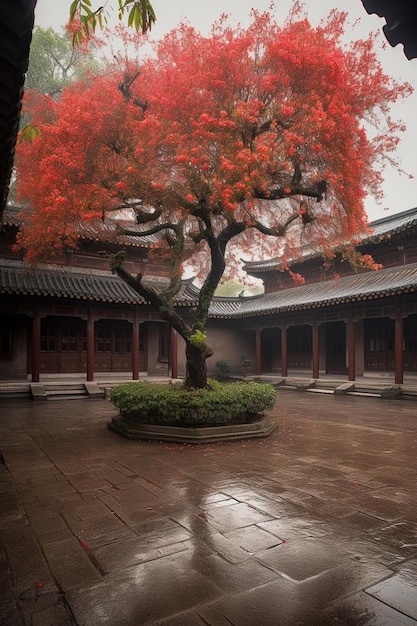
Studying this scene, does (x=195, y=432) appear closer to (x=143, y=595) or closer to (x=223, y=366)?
(x=143, y=595)

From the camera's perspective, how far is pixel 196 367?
848 centimetres

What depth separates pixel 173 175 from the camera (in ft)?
31.0

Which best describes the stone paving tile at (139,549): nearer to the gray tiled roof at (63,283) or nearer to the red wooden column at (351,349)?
the gray tiled roof at (63,283)

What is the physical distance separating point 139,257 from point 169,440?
12.8 meters

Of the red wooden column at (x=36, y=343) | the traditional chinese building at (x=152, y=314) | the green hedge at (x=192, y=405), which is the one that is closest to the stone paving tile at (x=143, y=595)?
the green hedge at (x=192, y=405)

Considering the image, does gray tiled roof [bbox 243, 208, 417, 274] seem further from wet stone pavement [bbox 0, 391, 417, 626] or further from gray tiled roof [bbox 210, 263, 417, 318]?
wet stone pavement [bbox 0, 391, 417, 626]

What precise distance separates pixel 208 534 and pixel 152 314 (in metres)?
13.9

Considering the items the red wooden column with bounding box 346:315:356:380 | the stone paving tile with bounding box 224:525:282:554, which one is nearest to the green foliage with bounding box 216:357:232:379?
the red wooden column with bounding box 346:315:356:380

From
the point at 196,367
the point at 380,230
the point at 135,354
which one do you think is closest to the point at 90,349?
the point at 135,354

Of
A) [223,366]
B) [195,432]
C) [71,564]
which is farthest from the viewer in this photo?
[223,366]

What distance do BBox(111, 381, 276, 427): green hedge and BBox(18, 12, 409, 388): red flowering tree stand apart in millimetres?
959

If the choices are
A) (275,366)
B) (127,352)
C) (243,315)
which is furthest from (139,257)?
(275,366)

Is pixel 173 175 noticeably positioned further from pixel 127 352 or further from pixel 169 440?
pixel 127 352

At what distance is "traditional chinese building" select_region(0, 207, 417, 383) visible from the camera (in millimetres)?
14836
